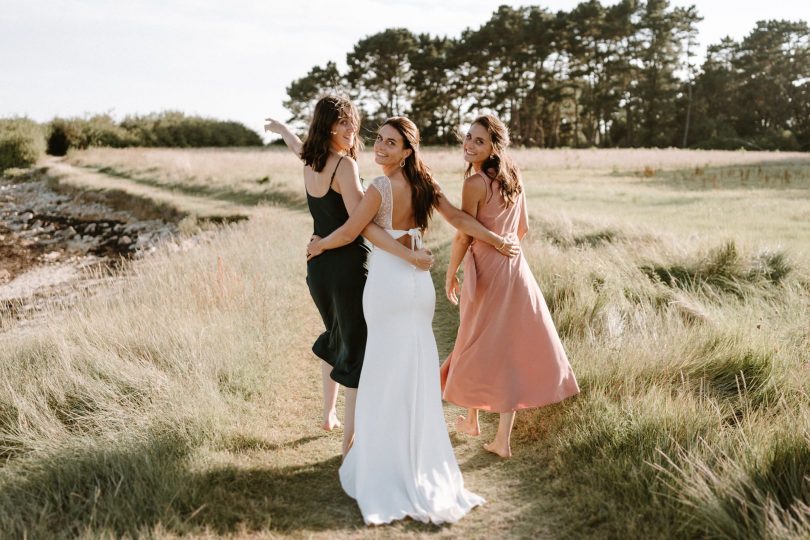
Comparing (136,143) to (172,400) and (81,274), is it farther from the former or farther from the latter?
(172,400)

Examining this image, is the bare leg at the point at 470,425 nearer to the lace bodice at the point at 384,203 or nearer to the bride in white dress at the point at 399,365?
the bride in white dress at the point at 399,365

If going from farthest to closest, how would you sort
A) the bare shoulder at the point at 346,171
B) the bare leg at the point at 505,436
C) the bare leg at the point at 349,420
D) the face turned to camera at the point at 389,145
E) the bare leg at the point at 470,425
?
the bare leg at the point at 470,425 < the bare leg at the point at 505,436 < the bare leg at the point at 349,420 < the bare shoulder at the point at 346,171 < the face turned to camera at the point at 389,145

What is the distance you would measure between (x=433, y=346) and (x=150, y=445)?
196 cm

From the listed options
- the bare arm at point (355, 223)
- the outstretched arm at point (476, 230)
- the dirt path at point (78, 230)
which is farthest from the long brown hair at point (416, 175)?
the dirt path at point (78, 230)

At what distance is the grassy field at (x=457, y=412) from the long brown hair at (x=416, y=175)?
1.83 metres

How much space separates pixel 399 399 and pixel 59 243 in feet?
55.1

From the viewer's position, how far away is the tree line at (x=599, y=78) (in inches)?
1837

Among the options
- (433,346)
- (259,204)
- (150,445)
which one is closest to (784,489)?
(433,346)

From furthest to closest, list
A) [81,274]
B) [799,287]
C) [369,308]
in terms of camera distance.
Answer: [81,274], [799,287], [369,308]

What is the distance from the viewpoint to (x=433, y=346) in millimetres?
3828

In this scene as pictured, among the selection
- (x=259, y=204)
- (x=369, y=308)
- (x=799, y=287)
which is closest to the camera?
(x=369, y=308)

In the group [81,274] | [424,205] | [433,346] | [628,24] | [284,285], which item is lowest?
[81,274]

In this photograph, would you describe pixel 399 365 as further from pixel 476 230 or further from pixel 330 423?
pixel 330 423

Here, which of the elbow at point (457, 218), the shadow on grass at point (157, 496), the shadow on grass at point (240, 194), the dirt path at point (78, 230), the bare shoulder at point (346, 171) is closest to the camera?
the shadow on grass at point (157, 496)
